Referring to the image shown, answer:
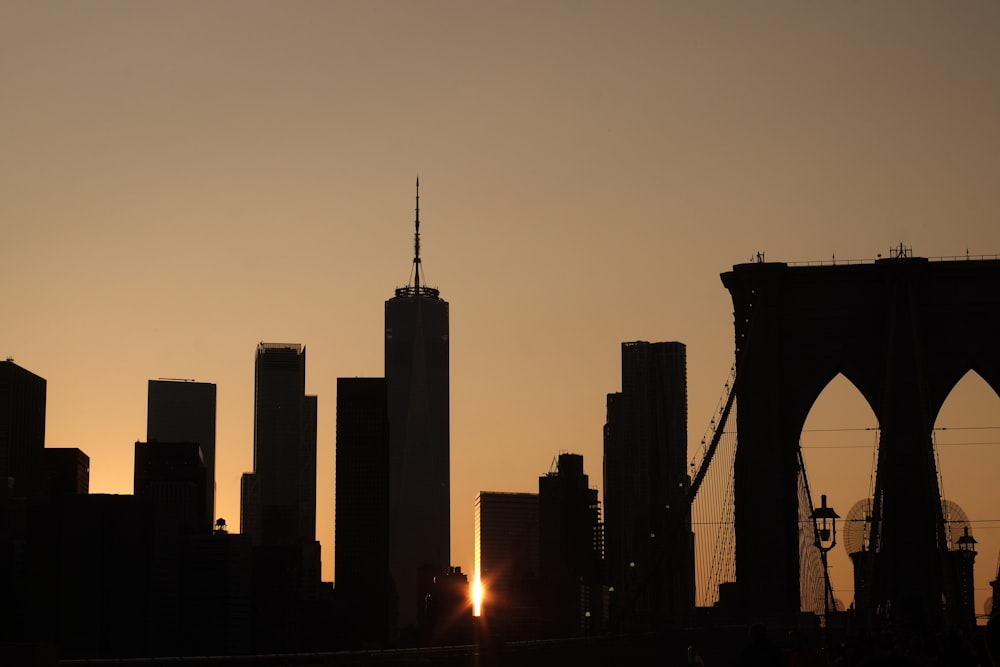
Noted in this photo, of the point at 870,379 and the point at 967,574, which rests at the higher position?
the point at 870,379

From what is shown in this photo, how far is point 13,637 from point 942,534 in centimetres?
13695

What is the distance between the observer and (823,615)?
76.1m

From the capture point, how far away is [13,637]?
607 ft

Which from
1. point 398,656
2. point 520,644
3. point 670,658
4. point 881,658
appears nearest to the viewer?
point 881,658

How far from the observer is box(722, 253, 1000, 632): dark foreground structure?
223 feet

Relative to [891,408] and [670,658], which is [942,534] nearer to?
[891,408]

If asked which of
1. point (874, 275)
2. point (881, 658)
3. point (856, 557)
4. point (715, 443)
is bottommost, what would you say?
point (881, 658)

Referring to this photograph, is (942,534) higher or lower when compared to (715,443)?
lower

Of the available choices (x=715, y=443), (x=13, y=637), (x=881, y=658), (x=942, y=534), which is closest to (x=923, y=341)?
(x=942, y=534)

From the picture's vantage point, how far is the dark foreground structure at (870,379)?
6788cm

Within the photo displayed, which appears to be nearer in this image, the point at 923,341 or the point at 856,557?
the point at 923,341

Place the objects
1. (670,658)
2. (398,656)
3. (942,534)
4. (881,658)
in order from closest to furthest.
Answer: (881,658), (398,656), (670,658), (942,534)

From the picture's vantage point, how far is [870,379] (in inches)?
2795

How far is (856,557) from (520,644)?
4192cm
